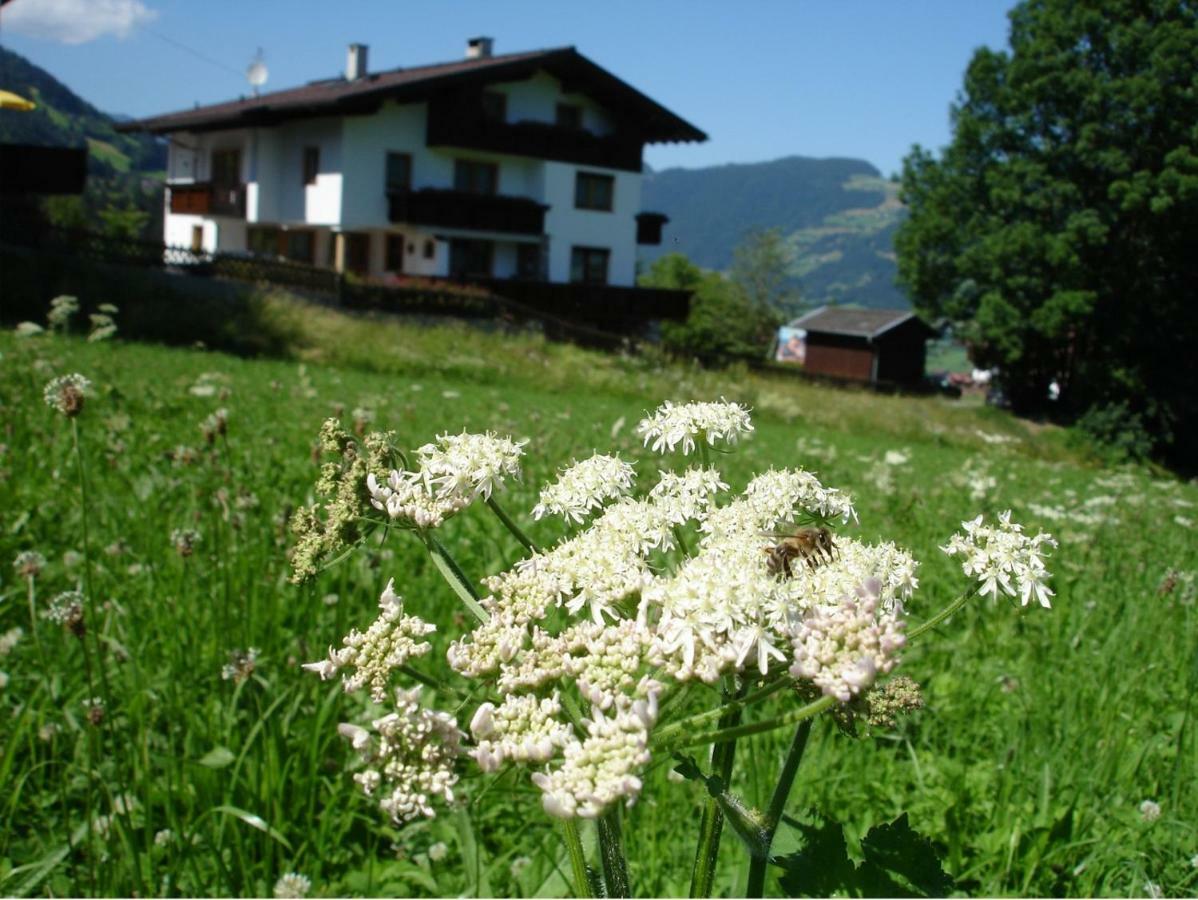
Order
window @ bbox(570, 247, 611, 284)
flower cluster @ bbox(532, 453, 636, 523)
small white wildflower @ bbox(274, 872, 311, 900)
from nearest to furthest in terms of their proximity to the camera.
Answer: flower cluster @ bbox(532, 453, 636, 523), small white wildflower @ bbox(274, 872, 311, 900), window @ bbox(570, 247, 611, 284)

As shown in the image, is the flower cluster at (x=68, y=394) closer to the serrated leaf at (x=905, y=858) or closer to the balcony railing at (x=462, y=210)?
the serrated leaf at (x=905, y=858)

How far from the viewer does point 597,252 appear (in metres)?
47.7

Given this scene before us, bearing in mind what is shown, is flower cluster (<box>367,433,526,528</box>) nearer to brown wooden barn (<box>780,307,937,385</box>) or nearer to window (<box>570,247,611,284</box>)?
window (<box>570,247,611,284</box>)

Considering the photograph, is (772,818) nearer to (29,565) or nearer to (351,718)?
(29,565)

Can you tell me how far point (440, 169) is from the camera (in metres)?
43.1

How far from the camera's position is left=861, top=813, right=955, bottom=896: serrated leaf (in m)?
1.49

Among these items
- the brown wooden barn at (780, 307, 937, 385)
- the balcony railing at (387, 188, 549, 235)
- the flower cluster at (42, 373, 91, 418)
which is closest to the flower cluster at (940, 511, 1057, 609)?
the flower cluster at (42, 373, 91, 418)

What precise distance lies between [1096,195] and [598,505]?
2091 inches

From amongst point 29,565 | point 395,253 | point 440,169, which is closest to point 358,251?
point 395,253

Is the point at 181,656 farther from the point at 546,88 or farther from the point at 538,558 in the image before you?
the point at 546,88

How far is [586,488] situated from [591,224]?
46.5 meters

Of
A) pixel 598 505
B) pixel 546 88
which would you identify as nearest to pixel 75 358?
pixel 598 505

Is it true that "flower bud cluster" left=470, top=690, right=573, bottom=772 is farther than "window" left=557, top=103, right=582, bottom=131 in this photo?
No

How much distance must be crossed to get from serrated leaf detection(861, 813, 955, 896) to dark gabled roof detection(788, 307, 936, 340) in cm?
7005
